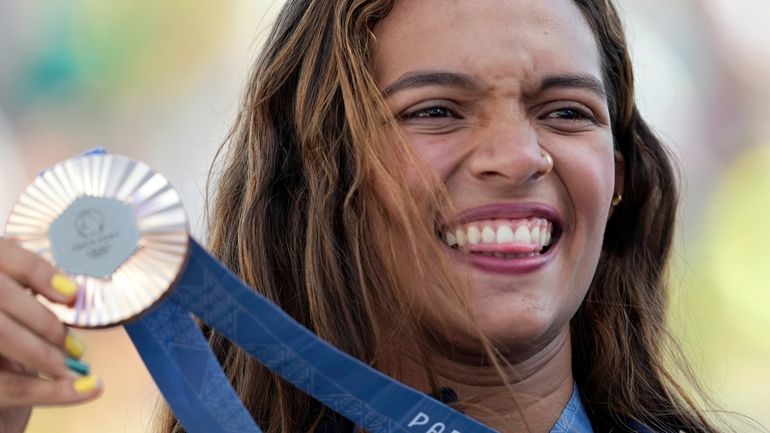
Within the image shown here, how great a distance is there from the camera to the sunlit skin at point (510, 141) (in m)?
1.92

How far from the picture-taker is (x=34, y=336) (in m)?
1.35

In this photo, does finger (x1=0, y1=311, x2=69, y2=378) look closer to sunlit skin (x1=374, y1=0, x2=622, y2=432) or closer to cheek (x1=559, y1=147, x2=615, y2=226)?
sunlit skin (x1=374, y1=0, x2=622, y2=432)

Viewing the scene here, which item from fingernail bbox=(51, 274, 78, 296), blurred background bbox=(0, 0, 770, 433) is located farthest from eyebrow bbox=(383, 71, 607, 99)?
blurred background bbox=(0, 0, 770, 433)

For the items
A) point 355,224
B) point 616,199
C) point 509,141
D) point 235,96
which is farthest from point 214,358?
point 235,96

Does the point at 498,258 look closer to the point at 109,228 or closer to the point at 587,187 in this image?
the point at 587,187

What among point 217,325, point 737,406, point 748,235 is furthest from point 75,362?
point 748,235

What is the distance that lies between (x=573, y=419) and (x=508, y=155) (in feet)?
1.57

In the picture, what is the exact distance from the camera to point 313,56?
216 cm

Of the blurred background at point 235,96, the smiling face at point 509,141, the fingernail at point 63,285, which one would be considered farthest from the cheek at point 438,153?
the blurred background at point 235,96

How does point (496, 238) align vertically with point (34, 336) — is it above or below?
above

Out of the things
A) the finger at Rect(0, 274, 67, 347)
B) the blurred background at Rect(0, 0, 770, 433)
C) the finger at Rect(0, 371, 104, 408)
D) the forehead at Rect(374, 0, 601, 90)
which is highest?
the blurred background at Rect(0, 0, 770, 433)

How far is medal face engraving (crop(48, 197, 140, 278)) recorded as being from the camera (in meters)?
1.39

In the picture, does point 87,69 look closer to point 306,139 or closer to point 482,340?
point 306,139

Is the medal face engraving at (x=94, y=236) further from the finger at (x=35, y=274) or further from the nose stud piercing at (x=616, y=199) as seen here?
the nose stud piercing at (x=616, y=199)
